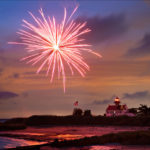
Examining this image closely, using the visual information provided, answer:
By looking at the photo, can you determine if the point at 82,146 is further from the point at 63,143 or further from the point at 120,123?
the point at 120,123

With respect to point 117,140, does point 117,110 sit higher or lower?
higher

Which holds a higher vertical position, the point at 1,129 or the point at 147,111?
the point at 147,111

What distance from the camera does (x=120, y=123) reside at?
67.8m

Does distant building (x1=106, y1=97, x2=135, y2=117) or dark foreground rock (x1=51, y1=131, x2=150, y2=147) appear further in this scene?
distant building (x1=106, y1=97, x2=135, y2=117)

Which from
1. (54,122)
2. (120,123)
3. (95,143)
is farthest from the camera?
(54,122)

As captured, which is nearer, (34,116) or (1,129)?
(1,129)

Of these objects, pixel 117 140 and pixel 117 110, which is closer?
pixel 117 140

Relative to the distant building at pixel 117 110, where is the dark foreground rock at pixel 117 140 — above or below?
below

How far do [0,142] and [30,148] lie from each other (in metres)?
13.7

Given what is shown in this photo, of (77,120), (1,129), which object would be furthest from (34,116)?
(1,129)

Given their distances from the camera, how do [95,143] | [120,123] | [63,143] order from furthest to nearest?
[120,123] → [95,143] → [63,143]

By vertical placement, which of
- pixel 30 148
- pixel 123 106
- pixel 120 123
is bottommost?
pixel 30 148

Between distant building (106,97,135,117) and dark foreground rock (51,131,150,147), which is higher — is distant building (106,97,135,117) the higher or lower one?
the higher one

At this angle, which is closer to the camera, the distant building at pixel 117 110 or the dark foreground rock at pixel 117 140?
the dark foreground rock at pixel 117 140
